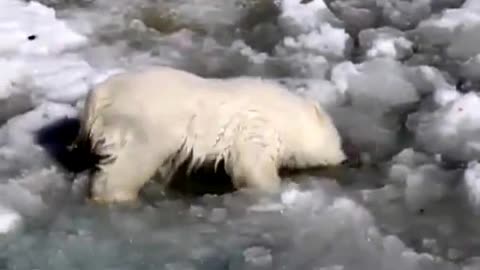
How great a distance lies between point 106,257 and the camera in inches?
141

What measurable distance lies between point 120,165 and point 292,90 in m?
1.24

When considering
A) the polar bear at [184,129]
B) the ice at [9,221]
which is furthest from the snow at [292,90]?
the polar bear at [184,129]

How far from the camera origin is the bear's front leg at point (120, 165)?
381 centimetres

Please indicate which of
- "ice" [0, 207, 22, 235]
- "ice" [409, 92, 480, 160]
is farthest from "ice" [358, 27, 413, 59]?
"ice" [0, 207, 22, 235]

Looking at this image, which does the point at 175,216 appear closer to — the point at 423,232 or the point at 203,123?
the point at 203,123

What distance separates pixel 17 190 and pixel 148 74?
0.71 metres

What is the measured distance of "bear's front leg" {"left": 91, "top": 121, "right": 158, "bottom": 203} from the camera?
3814 millimetres

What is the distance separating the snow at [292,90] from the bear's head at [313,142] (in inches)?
2.1

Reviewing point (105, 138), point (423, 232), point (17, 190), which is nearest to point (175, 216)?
point (105, 138)

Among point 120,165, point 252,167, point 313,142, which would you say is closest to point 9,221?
point 120,165

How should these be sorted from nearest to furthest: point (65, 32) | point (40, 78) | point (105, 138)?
point (105, 138) → point (40, 78) → point (65, 32)

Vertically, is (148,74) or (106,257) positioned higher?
(148,74)

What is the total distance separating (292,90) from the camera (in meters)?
4.77

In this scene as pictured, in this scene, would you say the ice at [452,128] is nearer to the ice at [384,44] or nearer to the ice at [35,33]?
the ice at [384,44]
